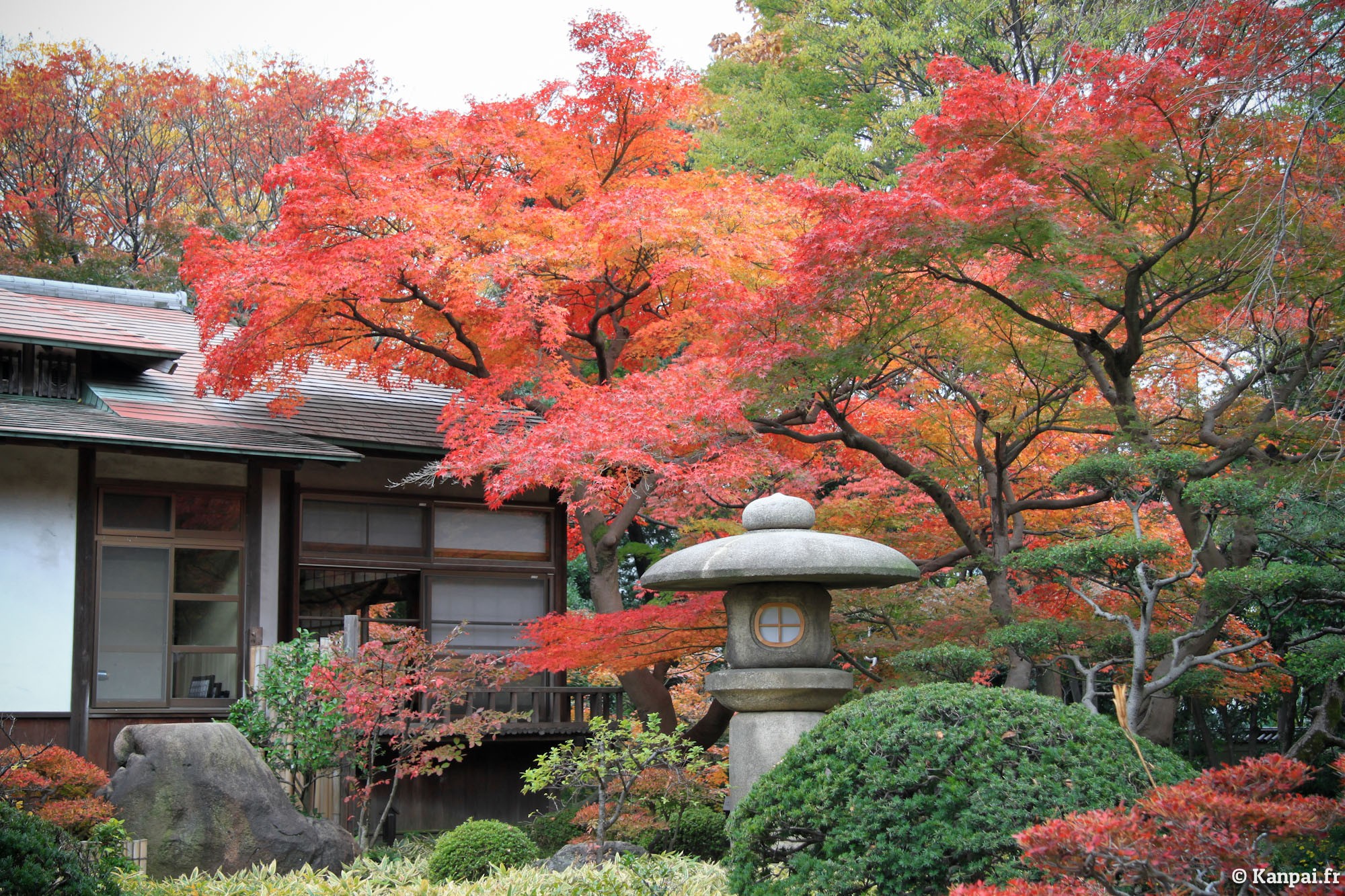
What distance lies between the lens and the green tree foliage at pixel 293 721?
920 cm

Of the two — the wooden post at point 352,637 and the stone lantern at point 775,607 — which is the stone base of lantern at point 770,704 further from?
the wooden post at point 352,637

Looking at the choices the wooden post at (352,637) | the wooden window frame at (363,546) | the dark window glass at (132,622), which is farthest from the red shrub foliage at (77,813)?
the wooden window frame at (363,546)

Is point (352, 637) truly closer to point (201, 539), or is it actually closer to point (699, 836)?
point (201, 539)

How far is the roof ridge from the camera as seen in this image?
47.9ft

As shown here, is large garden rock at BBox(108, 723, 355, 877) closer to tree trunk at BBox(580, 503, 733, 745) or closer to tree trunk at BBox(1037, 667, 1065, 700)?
tree trunk at BBox(580, 503, 733, 745)

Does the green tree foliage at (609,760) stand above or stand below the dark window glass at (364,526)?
below

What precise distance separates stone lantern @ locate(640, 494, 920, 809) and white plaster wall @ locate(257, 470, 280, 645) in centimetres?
527

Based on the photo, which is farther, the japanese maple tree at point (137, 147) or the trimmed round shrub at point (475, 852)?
the japanese maple tree at point (137, 147)

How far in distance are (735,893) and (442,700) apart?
4.92 meters

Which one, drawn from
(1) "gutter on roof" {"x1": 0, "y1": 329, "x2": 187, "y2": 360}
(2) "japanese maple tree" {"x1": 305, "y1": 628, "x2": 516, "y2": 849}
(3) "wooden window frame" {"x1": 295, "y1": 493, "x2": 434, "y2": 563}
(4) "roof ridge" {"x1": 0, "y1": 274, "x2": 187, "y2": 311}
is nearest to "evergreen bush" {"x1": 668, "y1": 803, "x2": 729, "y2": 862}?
Result: (2) "japanese maple tree" {"x1": 305, "y1": 628, "x2": 516, "y2": 849}

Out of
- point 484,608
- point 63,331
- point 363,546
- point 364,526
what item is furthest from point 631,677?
point 63,331

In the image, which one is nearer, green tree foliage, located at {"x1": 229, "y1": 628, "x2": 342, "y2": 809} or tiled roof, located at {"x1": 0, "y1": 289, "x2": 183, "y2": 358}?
green tree foliage, located at {"x1": 229, "y1": 628, "x2": 342, "y2": 809}

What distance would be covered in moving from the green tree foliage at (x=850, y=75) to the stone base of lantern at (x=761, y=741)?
1121 cm

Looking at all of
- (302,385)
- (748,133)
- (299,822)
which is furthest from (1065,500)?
(748,133)
